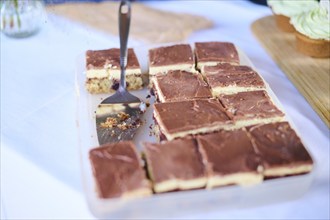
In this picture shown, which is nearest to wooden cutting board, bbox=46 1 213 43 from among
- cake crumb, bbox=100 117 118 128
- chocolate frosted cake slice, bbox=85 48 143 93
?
chocolate frosted cake slice, bbox=85 48 143 93

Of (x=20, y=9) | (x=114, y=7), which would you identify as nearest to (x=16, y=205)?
(x=20, y=9)

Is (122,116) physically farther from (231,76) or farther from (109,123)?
(231,76)

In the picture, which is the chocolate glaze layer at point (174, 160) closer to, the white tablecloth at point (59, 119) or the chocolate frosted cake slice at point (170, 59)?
the white tablecloth at point (59, 119)

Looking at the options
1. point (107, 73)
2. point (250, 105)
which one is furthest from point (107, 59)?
point (250, 105)

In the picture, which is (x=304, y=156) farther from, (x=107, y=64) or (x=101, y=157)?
(x=107, y=64)

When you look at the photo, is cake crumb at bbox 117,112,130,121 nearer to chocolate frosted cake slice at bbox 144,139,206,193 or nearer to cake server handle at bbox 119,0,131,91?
cake server handle at bbox 119,0,131,91
